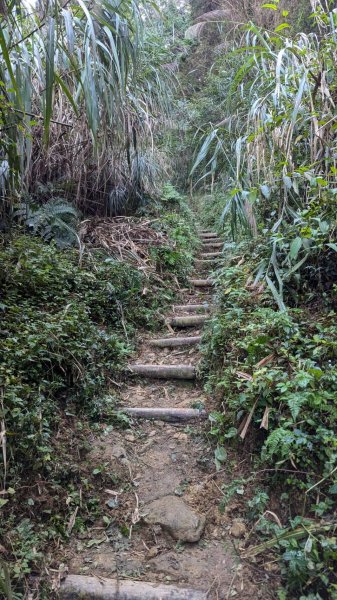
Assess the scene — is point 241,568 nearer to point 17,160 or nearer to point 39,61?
point 17,160

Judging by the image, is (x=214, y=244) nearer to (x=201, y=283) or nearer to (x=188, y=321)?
(x=201, y=283)

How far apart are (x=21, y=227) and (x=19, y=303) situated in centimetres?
134

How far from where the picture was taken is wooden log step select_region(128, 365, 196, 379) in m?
3.08

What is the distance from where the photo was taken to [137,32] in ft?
8.77

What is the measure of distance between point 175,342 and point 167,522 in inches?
67.0

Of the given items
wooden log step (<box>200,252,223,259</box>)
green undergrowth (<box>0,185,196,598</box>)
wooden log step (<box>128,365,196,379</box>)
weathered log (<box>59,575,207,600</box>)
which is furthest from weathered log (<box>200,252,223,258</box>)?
weathered log (<box>59,575,207,600</box>)

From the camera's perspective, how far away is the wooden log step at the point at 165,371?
3076mm

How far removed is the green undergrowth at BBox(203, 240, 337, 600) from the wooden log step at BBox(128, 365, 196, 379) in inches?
14.0

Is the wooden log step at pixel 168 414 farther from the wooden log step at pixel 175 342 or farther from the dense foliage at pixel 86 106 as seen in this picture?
the dense foliage at pixel 86 106

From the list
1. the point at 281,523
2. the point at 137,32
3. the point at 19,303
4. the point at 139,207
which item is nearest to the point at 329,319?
the point at 281,523

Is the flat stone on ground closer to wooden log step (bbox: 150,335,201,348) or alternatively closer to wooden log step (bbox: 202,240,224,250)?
wooden log step (bbox: 150,335,201,348)

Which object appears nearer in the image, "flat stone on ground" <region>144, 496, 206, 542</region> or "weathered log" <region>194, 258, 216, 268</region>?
"flat stone on ground" <region>144, 496, 206, 542</region>

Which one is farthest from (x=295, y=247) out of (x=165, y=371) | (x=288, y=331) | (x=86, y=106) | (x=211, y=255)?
(x=211, y=255)

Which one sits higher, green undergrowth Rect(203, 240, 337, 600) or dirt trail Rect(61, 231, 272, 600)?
green undergrowth Rect(203, 240, 337, 600)
